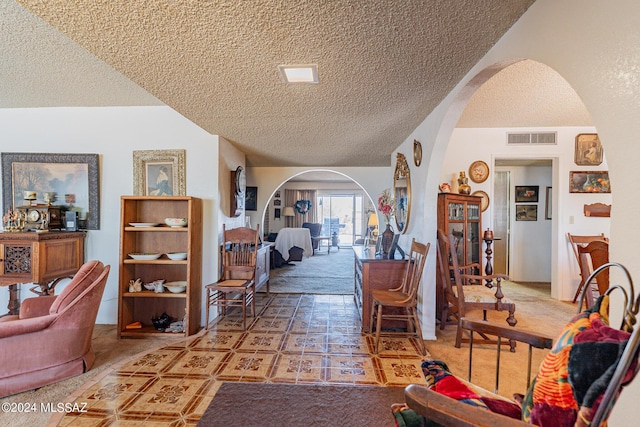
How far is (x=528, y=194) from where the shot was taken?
5188 millimetres

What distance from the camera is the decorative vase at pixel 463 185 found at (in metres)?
3.77

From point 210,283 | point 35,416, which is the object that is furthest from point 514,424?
point 210,283

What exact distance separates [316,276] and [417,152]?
11.4 feet

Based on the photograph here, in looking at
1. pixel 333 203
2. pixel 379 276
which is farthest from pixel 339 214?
pixel 379 276

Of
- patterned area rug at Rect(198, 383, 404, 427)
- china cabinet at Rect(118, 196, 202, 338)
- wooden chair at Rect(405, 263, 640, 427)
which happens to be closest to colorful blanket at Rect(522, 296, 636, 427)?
wooden chair at Rect(405, 263, 640, 427)

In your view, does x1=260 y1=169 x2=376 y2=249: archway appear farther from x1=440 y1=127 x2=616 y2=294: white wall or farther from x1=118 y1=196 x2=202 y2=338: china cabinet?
x1=118 y1=196 x2=202 y2=338: china cabinet

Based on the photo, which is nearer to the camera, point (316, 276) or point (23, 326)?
point (23, 326)

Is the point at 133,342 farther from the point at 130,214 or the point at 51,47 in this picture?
the point at 51,47

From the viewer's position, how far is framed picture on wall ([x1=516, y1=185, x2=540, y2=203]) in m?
5.18

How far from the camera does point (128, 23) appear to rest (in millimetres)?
1370

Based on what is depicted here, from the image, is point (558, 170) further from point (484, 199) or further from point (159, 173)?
point (159, 173)

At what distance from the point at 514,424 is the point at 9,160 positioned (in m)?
4.84

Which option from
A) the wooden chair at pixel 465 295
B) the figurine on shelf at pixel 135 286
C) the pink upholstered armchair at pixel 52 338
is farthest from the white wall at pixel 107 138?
the wooden chair at pixel 465 295

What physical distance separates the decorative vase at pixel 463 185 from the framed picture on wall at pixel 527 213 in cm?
215
